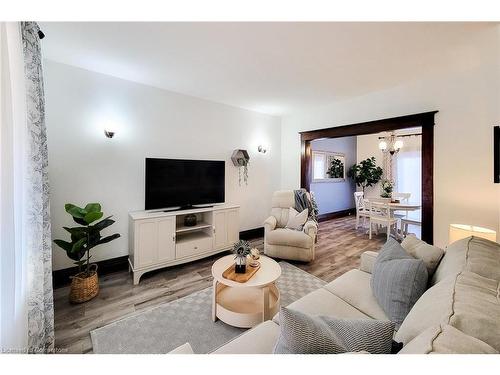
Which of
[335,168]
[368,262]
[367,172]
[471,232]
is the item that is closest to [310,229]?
[368,262]

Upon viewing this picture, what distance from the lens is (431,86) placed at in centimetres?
263

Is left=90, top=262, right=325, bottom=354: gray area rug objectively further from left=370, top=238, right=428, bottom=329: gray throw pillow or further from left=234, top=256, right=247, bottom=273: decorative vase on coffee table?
left=370, top=238, right=428, bottom=329: gray throw pillow

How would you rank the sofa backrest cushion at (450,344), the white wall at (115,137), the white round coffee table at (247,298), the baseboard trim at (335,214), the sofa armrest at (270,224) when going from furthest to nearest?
the baseboard trim at (335,214)
the sofa armrest at (270,224)
the white wall at (115,137)
the white round coffee table at (247,298)
the sofa backrest cushion at (450,344)

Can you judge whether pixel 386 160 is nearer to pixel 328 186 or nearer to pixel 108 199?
pixel 328 186

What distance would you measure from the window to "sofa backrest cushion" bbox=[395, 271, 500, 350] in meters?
4.65

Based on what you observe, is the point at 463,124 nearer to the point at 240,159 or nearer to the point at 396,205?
the point at 396,205

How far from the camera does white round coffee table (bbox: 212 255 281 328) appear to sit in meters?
1.72

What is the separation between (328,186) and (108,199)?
16.8 feet

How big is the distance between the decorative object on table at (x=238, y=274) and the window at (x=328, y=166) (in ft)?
13.2

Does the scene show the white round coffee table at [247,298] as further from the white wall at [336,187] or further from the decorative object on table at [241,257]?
the white wall at [336,187]

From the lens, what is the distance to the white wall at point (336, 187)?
18.4 ft

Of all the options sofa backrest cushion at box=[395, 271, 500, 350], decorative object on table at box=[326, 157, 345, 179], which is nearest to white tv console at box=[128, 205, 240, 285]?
sofa backrest cushion at box=[395, 271, 500, 350]

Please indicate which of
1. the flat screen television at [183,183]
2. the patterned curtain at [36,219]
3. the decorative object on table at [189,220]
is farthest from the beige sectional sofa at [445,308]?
the flat screen television at [183,183]
